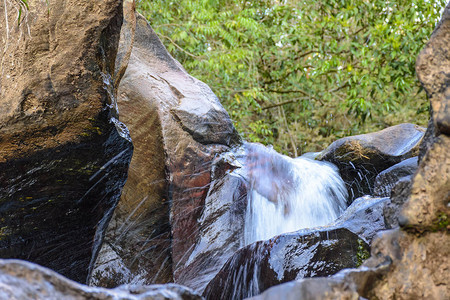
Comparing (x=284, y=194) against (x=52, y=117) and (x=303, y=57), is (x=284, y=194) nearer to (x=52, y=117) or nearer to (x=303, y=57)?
(x=52, y=117)

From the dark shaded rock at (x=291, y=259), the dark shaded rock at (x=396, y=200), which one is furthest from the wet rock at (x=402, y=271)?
the dark shaded rock at (x=291, y=259)

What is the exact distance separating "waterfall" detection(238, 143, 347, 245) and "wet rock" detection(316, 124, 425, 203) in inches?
9.2

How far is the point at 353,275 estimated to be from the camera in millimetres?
1848

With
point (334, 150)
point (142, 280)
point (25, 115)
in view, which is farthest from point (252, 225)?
point (25, 115)

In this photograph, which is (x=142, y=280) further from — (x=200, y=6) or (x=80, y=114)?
(x=200, y=6)

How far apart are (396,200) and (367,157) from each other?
3.93m

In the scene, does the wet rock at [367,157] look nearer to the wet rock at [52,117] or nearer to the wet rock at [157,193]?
the wet rock at [157,193]

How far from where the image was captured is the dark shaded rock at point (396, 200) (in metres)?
2.28

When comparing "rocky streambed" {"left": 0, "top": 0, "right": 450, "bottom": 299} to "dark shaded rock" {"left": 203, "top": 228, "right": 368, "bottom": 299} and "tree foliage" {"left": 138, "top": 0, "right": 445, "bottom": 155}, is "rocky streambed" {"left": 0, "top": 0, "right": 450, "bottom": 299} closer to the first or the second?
"dark shaded rock" {"left": 203, "top": 228, "right": 368, "bottom": 299}

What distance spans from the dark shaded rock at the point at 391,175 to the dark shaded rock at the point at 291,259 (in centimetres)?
172

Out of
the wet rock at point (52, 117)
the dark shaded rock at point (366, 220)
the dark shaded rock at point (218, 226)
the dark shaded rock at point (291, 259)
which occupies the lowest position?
the dark shaded rock at point (218, 226)

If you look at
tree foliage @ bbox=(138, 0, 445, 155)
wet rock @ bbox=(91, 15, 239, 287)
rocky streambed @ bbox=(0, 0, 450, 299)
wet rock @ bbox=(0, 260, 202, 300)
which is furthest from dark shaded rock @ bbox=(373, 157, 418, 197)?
wet rock @ bbox=(0, 260, 202, 300)

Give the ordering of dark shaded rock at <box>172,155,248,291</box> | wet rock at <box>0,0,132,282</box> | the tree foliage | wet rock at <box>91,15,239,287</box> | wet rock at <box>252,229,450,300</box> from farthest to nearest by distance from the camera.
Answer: the tree foliage < wet rock at <box>91,15,239,287</box> < dark shaded rock at <box>172,155,248,291</box> < wet rock at <box>0,0,132,282</box> < wet rock at <box>252,229,450,300</box>

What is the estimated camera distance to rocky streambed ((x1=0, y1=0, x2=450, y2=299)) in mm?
2012
